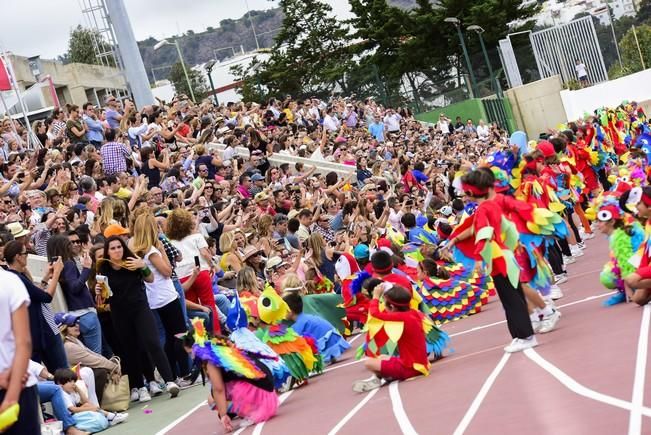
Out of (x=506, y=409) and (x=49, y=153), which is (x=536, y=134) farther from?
(x=506, y=409)

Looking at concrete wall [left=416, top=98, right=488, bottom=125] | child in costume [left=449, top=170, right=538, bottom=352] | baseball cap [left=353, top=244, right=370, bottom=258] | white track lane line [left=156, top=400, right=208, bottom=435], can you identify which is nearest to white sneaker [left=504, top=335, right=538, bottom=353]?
child in costume [left=449, top=170, right=538, bottom=352]

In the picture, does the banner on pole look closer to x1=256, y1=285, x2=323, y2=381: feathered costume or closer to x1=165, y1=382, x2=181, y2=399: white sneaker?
x1=165, y1=382, x2=181, y2=399: white sneaker

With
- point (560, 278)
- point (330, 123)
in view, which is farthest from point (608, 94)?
point (560, 278)

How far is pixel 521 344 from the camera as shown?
11.8 metres

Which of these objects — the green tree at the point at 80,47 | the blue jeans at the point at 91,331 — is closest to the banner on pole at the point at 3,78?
the blue jeans at the point at 91,331

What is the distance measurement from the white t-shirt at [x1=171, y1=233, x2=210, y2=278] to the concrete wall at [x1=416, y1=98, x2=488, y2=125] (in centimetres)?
4024

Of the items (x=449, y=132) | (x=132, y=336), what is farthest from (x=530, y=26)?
(x=132, y=336)

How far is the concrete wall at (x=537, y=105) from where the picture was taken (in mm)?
55844

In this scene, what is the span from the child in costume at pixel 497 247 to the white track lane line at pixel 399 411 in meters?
1.19

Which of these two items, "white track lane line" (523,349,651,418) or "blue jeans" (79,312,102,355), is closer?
"white track lane line" (523,349,651,418)

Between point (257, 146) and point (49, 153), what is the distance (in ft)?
24.0

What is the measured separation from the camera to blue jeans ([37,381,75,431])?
1204cm

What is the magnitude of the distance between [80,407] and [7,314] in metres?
5.97

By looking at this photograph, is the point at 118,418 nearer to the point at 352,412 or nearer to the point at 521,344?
A: the point at 352,412
